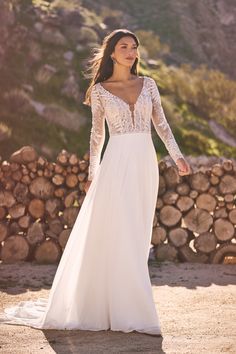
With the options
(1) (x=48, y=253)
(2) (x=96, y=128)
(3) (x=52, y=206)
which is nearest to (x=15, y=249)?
(1) (x=48, y=253)

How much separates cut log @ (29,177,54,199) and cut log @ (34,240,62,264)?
1.81 feet

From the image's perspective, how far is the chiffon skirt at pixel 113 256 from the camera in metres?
4.12

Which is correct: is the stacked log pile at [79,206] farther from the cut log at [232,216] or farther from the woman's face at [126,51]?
the woman's face at [126,51]

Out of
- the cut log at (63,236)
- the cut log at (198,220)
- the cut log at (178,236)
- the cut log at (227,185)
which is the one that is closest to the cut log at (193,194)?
the cut log at (198,220)

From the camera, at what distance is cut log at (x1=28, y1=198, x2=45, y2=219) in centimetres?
698

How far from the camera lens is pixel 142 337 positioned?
158 inches

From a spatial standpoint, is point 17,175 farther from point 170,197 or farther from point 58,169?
point 170,197

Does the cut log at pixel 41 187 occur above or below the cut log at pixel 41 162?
below

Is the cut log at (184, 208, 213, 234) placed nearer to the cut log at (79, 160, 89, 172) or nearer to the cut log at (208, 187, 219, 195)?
the cut log at (208, 187, 219, 195)

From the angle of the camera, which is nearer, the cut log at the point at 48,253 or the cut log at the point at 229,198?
the cut log at the point at 48,253

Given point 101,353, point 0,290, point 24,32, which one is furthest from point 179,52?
point 101,353

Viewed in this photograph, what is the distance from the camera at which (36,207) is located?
22.9ft

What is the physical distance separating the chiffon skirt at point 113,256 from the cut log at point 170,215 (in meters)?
2.59

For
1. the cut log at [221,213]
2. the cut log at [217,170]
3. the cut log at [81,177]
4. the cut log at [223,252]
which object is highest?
the cut log at [217,170]
